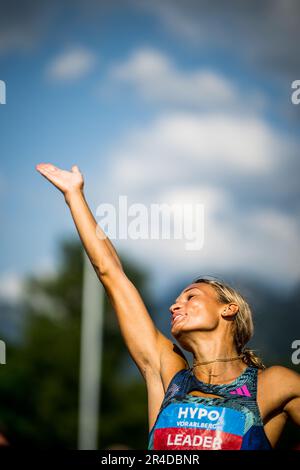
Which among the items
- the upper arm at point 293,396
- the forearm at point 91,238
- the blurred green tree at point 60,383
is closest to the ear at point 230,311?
the upper arm at point 293,396

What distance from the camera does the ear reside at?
3564 mm

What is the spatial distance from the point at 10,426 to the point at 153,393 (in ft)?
71.8

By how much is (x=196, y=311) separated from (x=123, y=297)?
40cm

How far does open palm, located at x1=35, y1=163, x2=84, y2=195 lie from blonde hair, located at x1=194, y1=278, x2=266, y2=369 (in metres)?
0.88

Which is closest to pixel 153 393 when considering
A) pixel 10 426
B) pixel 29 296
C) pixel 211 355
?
pixel 211 355

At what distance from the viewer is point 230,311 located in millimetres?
3566

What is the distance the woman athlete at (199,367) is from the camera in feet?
10.5

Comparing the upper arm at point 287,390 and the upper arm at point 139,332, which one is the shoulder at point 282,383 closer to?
the upper arm at point 287,390

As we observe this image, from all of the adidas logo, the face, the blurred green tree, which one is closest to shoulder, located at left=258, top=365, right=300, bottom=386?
the adidas logo

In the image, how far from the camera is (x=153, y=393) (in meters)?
3.55

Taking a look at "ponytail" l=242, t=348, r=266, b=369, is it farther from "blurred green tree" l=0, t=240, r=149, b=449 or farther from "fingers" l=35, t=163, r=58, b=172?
"blurred green tree" l=0, t=240, r=149, b=449

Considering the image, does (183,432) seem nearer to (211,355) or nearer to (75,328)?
(211,355)

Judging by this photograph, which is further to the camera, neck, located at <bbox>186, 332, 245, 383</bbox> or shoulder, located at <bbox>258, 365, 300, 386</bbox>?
neck, located at <bbox>186, 332, 245, 383</bbox>

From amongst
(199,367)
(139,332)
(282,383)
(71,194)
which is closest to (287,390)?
(282,383)
